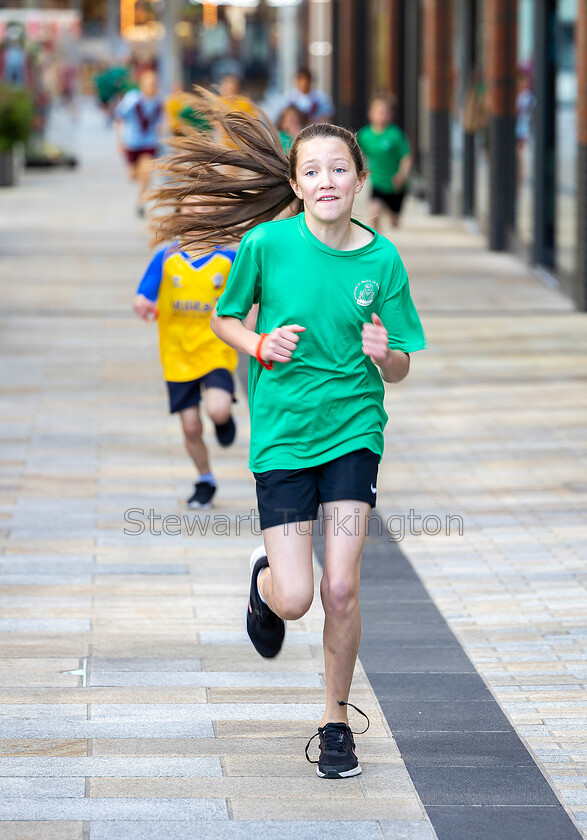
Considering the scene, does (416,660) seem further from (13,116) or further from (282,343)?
(13,116)

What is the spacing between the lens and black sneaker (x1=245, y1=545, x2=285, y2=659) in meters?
4.48

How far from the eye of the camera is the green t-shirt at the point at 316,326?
414 centimetres

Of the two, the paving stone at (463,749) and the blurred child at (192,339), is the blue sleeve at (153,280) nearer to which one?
the blurred child at (192,339)

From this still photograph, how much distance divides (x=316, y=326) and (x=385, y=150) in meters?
14.0

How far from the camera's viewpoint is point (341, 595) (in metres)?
4.11

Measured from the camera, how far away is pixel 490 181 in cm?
1905

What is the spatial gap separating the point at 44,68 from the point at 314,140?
112 feet

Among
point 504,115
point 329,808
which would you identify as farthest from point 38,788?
point 504,115

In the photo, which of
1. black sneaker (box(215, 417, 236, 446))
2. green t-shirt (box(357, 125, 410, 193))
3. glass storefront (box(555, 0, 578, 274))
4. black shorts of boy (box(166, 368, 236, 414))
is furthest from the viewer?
green t-shirt (box(357, 125, 410, 193))

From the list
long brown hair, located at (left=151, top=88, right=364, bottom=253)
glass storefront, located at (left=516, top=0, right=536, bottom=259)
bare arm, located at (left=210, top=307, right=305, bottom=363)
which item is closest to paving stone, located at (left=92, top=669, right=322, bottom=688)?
bare arm, located at (left=210, top=307, right=305, bottom=363)

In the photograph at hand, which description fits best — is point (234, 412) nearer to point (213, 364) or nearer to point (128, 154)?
point (213, 364)

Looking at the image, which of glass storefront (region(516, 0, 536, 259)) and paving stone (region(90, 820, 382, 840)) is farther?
glass storefront (region(516, 0, 536, 259))

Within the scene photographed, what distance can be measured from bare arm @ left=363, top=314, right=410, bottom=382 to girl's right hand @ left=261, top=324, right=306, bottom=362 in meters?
0.18

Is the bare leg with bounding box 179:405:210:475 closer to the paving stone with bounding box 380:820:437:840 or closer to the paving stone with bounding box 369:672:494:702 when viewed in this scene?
the paving stone with bounding box 369:672:494:702
